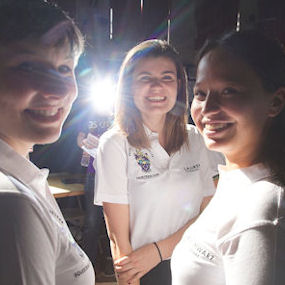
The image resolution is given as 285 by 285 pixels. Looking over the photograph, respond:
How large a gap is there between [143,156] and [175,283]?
2.16ft

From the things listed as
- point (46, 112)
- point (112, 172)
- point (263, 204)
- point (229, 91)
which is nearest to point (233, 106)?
point (229, 91)

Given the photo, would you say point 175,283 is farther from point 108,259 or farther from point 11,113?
point 108,259

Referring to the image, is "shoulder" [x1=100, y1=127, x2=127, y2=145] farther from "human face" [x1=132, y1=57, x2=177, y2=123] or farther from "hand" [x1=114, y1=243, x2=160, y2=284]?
"hand" [x1=114, y1=243, x2=160, y2=284]

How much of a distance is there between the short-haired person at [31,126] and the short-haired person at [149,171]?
565mm

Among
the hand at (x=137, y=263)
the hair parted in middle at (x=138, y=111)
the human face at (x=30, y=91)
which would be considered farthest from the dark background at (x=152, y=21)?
the human face at (x=30, y=91)

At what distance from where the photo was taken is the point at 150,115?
1.52 meters

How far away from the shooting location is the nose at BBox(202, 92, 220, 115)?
2.76 feet

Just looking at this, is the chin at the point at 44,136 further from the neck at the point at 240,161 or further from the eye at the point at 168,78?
the eye at the point at 168,78

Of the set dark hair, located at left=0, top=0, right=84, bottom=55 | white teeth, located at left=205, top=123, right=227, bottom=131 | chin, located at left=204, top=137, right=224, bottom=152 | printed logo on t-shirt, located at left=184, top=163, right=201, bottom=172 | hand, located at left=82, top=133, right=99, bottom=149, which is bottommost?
printed logo on t-shirt, located at left=184, top=163, right=201, bottom=172

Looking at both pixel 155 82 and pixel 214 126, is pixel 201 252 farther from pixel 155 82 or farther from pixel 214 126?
pixel 155 82

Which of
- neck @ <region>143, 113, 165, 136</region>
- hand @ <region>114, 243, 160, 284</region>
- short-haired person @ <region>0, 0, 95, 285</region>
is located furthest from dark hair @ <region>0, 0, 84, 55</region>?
hand @ <region>114, 243, 160, 284</region>

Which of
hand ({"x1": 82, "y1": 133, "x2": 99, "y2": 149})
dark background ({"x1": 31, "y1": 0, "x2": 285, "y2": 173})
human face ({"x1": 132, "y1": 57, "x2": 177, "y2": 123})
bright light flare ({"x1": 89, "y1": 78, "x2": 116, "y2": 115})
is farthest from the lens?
dark background ({"x1": 31, "y1": 0, "x2": 285, "y2": 173})

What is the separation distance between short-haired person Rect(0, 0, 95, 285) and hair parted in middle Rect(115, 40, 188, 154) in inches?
27.2

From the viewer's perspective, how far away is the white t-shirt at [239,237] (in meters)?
0.59
